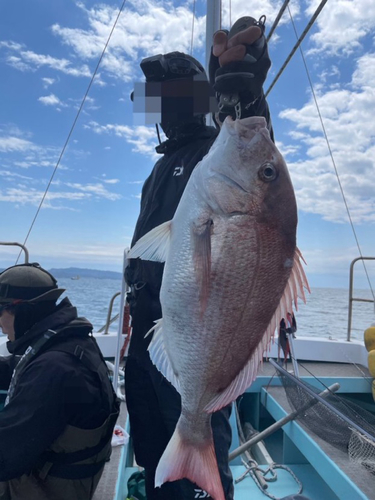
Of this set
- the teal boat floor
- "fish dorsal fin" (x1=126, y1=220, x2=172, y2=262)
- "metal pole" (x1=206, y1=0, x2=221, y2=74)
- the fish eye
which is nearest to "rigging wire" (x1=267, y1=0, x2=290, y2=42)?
the fish eye

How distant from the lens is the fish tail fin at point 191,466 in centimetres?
116

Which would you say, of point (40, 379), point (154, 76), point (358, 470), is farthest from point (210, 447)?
point (358, 470)

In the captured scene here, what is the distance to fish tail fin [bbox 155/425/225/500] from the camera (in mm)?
1155

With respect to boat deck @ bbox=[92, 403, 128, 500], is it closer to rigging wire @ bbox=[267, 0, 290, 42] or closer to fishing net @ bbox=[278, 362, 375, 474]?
fishing net @ bbox=[278, 362, 375, 474]

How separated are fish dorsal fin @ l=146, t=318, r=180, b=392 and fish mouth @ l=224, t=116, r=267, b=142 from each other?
0.62 metres

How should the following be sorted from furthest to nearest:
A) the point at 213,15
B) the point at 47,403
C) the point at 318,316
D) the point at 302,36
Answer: the point at 318,316
the point at 213,15
the point at 302,36
the point at 47,403

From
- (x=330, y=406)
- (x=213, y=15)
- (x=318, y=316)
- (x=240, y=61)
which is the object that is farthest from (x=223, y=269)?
(x=318, y=316)

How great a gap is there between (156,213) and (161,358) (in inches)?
27.9

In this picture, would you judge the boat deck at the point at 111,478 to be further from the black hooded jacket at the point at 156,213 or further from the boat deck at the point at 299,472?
the black hooded jacket at the point at 156,213

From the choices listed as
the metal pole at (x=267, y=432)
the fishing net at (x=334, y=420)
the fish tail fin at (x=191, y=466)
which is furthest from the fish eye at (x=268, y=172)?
the metal pole at (x=267, y=432)

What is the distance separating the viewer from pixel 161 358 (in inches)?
49.8

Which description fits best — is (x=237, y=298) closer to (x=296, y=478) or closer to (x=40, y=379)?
(x=40, y=379)

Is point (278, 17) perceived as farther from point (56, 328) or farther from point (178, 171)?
point (56, 328)

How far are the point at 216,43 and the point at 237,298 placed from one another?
0.86 metres
